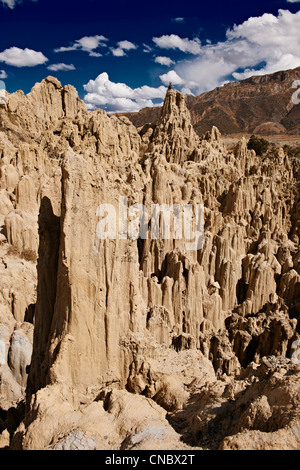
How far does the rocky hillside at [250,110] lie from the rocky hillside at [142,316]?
188 feet

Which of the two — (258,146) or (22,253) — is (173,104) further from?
(22,253)

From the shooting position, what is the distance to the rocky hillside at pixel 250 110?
8338 centimetres

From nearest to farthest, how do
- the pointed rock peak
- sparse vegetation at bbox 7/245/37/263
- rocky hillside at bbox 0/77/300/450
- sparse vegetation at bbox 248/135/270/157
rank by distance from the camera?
rocky hillside at bbox 0/77/300/450
sparse vegetation at bbox 7/245/37/263
the pointed rock peak
sparse vegetation at bbox 248/135/270/157

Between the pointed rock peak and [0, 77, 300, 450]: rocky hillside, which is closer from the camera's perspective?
[0, 77, 300, 450]: rocky hillside

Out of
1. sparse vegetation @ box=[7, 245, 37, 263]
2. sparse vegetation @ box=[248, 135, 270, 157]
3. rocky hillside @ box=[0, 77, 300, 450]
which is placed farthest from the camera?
sparse vegetation @ box=[248, 135, 270, 157]

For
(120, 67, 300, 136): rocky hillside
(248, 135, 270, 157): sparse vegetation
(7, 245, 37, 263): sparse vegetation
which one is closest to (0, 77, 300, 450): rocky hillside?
(7, 245, 37, 263): sparse vegetation

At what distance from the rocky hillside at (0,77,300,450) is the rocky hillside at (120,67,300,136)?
57418 mm

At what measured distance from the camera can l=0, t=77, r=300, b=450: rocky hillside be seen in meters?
5.80

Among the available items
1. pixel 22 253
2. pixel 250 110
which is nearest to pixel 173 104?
pixel 22 253

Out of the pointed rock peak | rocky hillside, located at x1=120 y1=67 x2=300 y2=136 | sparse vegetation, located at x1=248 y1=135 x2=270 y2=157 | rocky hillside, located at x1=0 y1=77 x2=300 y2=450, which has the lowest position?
rocky hillside, located at x1=0 y1=77 x2=300 y2=450

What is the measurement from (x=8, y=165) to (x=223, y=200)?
18407 mm

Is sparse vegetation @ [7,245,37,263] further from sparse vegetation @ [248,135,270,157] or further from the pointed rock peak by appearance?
sparse vegetation @ [248,135,270,157]

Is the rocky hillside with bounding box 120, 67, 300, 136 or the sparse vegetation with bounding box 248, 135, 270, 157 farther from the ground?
the rocky hillside with bounding box 120, 67, 300, 136

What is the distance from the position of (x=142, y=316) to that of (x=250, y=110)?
91.9m
